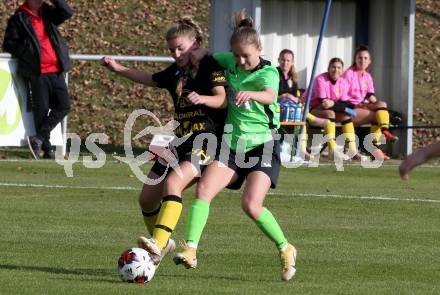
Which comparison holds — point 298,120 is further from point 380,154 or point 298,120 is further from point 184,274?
point 184,274

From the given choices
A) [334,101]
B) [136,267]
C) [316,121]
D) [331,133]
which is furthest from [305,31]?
[136,267]

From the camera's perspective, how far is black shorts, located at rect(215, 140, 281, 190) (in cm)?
896

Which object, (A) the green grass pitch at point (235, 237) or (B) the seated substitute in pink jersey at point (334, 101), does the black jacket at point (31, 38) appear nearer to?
(A) the green grass pitch at point (235, 237)

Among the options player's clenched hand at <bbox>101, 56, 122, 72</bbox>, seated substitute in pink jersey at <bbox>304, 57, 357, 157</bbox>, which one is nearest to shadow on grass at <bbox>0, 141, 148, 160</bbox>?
seated substitute in pink jersey at <bbox>304, 57, 357, 157</bbox>

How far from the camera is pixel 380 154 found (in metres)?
19.9

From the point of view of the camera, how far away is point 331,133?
1947 centimetres

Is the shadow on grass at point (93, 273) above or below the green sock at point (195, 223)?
below

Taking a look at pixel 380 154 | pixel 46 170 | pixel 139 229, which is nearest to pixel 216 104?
pixel 139 229

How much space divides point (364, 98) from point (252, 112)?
11440 mm

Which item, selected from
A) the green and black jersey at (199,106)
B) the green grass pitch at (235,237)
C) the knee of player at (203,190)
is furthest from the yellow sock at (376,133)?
the knee of player at (203,190)

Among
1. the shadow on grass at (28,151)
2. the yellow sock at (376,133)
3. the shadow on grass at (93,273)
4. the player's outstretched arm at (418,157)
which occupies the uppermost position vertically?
the player's outstretched arm at (418,157)

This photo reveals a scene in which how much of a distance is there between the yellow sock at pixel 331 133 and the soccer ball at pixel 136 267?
37.3 ft

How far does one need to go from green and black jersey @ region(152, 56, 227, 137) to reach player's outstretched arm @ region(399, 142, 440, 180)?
7.50 ft

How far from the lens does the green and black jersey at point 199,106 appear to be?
900 centimetres
